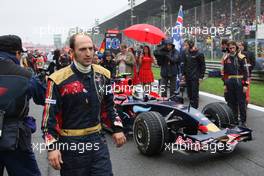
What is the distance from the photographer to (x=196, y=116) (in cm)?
544

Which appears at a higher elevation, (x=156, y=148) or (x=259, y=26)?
(x=259, y=26)

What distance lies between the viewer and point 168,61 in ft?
29.3

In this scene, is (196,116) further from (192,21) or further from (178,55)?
(192,21)

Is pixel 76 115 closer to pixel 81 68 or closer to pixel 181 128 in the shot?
pixel 81 68

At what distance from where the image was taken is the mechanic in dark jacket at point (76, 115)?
2.88 metres

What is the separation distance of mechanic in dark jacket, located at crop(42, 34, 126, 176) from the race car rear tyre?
7.37 ft

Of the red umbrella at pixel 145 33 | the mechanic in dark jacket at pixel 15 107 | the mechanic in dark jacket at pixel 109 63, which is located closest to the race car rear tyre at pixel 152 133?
the mechanic in dark jacket at pixel 15 107

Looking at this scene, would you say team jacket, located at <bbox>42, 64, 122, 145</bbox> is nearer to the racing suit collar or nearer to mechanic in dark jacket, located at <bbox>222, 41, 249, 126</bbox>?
the racing suit collar

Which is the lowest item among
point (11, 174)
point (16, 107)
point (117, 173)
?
point (117, 173)

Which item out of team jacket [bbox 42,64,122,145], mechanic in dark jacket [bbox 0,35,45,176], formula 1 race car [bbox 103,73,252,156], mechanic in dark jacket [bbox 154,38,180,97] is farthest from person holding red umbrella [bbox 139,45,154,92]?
team jacket [bbox 42,64,122,145]

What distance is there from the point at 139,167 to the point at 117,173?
0.34m

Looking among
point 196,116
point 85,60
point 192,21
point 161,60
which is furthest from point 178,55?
point 192,21

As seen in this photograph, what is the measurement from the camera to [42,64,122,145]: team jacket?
2.88 meters

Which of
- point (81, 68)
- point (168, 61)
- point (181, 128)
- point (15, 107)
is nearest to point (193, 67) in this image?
point (168, 61)
